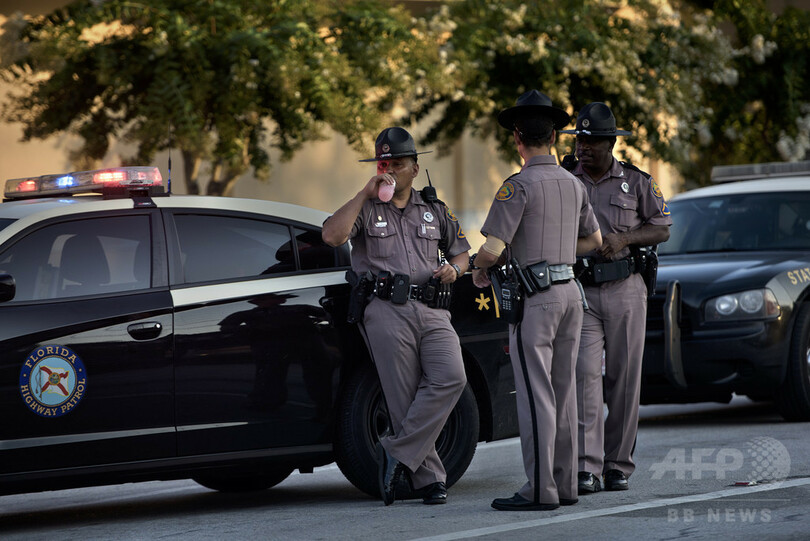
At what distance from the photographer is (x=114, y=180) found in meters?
6.12

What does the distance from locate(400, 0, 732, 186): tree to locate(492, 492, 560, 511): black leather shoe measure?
781 centimetres

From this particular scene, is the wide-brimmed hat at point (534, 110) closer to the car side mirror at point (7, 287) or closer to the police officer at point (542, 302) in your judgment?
the police officer at point (542, 302)

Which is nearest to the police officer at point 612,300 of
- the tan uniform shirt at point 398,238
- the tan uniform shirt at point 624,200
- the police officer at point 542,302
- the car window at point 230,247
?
the tan uniform shirt at point 624,200

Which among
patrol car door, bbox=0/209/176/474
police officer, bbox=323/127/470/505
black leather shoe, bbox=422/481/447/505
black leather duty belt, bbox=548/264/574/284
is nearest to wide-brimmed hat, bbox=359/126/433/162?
police officer, bbox=323/127/470/505

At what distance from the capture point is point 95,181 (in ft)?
20.2

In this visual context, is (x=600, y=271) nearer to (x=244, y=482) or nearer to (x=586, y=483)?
(x=586, y=483)

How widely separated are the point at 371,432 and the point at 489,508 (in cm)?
72

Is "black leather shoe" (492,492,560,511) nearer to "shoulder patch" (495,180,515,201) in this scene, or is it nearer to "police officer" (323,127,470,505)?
"police officer" (323,127,470,505)

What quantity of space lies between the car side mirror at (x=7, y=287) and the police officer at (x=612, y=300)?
262cm

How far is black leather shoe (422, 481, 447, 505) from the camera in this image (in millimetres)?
5969

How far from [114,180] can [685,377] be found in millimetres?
4153

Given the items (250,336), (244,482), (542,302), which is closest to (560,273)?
(542,302)

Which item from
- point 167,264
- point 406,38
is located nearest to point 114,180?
point 167,264

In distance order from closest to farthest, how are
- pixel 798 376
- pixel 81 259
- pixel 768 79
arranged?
1. pixel 81 259
2. pixel 798 376
3. pixel 768 79
